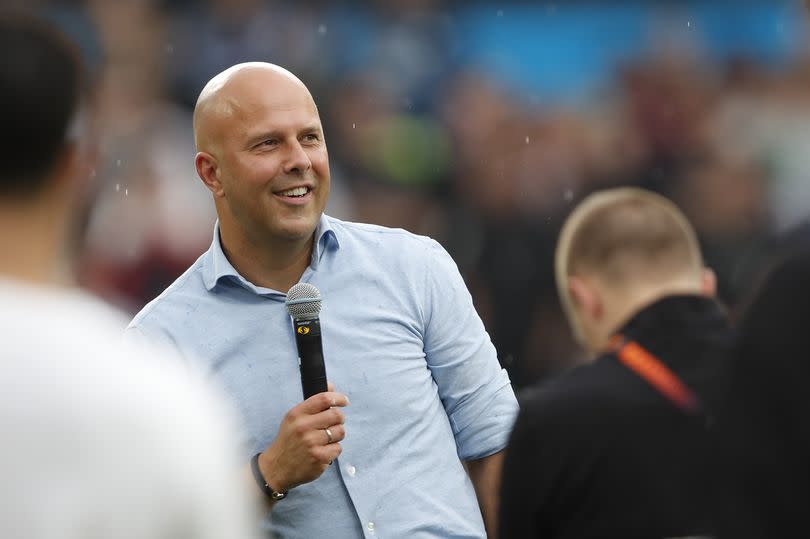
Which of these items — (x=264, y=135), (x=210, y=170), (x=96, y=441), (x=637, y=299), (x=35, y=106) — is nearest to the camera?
(x=96, y=441)

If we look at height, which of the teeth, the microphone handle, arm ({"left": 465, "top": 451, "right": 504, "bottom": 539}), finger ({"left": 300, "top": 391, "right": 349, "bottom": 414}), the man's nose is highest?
the man's nose

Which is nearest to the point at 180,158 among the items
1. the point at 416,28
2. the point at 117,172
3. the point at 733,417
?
the point at 117,172

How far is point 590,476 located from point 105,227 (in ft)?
14.0

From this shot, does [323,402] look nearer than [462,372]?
Yes

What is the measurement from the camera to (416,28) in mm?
8562

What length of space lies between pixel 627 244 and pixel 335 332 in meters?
0.89

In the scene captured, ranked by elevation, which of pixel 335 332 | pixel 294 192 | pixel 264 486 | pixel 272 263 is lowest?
pixel 264 486

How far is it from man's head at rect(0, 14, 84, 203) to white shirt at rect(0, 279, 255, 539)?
9.6 inches

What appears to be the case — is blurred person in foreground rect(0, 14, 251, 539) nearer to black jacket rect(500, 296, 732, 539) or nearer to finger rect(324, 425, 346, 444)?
black jacket rect(500, 296, 732, 539)

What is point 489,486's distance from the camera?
372 centimetres

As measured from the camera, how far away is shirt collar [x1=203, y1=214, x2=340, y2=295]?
3613 mm

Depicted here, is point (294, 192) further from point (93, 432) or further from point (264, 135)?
point (93, 432)

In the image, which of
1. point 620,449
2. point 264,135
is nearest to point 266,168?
point 264,135

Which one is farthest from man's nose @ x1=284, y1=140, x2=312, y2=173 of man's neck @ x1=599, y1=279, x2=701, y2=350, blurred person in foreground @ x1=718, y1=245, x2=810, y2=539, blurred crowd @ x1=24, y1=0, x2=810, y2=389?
blurred crowd @ x1=24, y1=0, x2=810, y2=389
